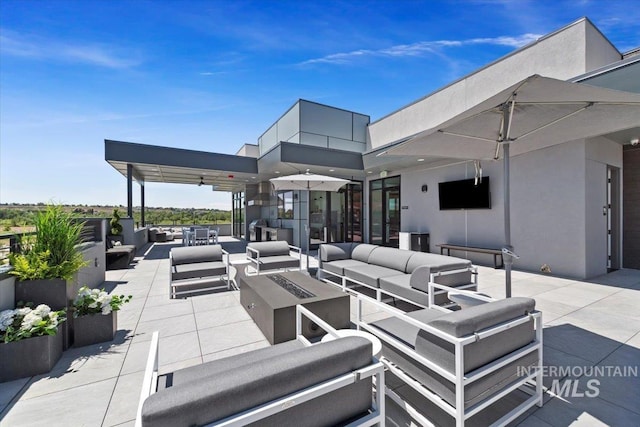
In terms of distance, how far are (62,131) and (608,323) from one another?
40.4ft

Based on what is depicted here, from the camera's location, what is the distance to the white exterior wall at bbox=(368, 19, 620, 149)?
5.82 metres

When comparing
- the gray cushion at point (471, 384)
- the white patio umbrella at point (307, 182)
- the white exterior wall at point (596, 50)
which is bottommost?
the gray cushion at point (471, 384)

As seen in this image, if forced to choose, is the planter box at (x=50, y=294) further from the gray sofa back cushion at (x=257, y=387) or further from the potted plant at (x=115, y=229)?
the potted plant at (x=115, y=229)

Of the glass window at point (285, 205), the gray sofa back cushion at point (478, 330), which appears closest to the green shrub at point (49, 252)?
the gray sofa back cushion at point (478, 330)

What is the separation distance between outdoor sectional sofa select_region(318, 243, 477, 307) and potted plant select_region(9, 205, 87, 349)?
3633 mm

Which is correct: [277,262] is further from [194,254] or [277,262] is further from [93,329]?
[93,329]

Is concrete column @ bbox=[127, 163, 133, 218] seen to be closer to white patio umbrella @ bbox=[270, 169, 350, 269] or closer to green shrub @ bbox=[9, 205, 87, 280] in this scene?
white patio umbrella @ bbox=[270, 169, 350, 269]

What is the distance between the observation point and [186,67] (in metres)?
6.23

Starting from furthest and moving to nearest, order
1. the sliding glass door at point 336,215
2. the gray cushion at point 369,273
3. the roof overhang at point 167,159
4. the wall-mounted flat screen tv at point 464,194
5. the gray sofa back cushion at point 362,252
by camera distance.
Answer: the sliding glass door at point 336,215 < the roof overhang at point 167,159 < the wall-mounted flat screen tv at point 464,194 < the gray sofa back cushion at point 362,252 < the gray cushion at point 369,273

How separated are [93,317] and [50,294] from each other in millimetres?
466

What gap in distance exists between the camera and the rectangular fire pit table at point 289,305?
2883 mm

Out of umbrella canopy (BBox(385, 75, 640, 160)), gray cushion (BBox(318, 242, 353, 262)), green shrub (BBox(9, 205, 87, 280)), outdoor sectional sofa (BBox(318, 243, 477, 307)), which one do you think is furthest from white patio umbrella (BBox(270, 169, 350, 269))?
green shrub (BBox(9, 205, 87, 280))

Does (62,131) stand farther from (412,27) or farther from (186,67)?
(412,27)

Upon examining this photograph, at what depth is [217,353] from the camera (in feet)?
9.06
